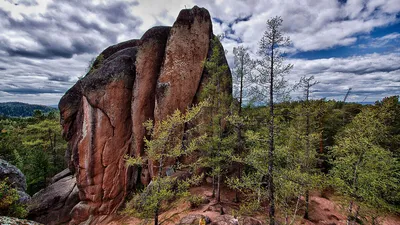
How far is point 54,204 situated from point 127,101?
14.7 metres

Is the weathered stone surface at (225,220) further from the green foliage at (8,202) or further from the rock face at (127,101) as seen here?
the green foliage at (8,202)

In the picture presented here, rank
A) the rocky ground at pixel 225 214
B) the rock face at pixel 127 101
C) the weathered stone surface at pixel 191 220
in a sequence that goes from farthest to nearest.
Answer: the rock face at pixel 127 101
the rocky ground at pixel 225 214
the weathered stone surface at pixel 191 220

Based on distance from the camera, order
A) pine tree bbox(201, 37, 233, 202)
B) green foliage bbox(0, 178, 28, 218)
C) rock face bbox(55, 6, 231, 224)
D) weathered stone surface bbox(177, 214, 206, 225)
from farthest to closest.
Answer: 1. rock face bbox(55, 6, 231, 224)
2. pine tree bbox(201, 37, 233, 202)
3. weathered stone surface bbox(177, 214, 206, 225)
4. green foliage bbox(0, 178, 28, 218)

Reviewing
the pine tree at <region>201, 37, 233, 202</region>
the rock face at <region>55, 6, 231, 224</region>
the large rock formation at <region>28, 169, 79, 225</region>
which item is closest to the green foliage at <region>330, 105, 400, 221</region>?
the pine tree at <region>201, 37, 233, 202</region>

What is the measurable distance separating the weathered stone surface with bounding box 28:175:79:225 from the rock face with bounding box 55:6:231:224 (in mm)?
2735

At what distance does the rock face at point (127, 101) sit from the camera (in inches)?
720

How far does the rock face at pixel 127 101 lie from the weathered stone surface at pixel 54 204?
273 centimetres

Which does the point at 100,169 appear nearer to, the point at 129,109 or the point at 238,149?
the point at 129,109

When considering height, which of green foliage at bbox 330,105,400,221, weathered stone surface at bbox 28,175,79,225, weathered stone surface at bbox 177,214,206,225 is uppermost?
green foliage at bbox 330,105,400,221

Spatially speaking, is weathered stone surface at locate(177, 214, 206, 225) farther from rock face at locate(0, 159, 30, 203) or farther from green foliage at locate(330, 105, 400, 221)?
rock face at locate(0, 159, 30, 203)

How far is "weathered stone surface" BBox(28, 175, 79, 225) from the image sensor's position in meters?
20.0

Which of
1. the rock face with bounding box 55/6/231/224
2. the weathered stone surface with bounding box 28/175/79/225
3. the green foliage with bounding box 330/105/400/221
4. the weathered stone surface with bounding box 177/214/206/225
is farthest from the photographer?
the weathered stone surface with bounding box 28/175/79/225

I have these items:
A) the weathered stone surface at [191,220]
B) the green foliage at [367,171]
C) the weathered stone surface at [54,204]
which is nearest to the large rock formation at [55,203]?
the weathered stone surface at [54,204]

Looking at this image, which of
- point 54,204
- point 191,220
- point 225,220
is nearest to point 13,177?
point 54,204
